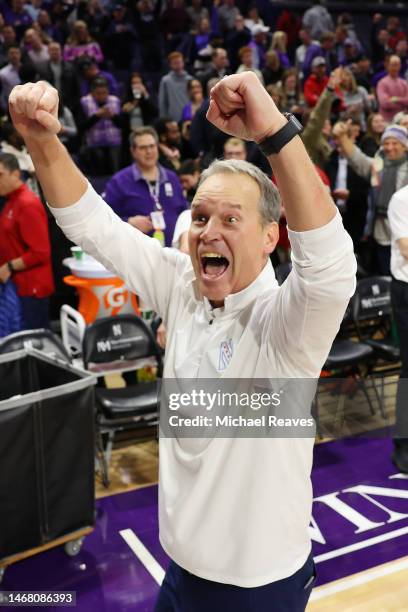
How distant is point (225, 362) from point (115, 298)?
4191 millimetres

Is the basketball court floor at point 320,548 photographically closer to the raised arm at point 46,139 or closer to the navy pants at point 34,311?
the navy pants at point 34,311

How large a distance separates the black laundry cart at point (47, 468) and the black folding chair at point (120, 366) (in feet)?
2.66

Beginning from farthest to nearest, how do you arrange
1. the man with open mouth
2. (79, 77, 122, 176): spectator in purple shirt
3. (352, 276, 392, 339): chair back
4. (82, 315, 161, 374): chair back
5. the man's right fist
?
(79, 77, 122, 176): spectator in purple shirt → (352, 276, 392, 339): chair back → (82, 315, 161, 374): chair back → the man with open mouth → the man's right fist

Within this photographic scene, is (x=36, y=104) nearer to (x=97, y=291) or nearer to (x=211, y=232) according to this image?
(x=211, y=232)

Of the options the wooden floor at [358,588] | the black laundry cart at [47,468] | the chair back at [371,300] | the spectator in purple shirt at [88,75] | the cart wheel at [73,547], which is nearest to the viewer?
the wooden floor at [358,588]

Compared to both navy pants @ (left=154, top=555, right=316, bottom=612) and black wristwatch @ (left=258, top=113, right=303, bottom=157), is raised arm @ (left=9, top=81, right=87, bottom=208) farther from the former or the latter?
navy pants @ (left=154, top=555, right=316, bottom=612)

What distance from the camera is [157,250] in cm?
191

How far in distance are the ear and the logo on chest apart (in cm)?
23

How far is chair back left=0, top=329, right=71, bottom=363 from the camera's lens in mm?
4496

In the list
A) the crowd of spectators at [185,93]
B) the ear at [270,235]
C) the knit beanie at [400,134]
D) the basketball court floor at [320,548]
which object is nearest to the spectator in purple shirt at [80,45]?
the crowd of spectators at [185,93]

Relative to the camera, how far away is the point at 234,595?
1.67 metres

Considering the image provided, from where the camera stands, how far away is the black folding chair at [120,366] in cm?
464

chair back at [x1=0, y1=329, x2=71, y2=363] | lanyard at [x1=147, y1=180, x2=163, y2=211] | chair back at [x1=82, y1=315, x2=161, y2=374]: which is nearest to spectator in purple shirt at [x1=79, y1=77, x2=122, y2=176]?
lanyard at [x1=147, y1=180, x2=163, y2=211]

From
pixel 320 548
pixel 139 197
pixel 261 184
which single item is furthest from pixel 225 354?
pixel 139 197
